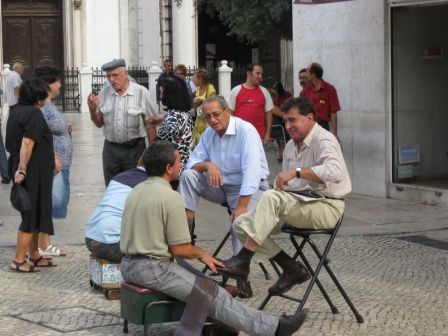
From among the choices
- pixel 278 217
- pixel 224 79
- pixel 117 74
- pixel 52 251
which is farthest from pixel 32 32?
pixel 278 217

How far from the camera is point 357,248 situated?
10336 millimetres

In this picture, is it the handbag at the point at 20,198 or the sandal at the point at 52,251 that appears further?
the sandal at the point at 52,251

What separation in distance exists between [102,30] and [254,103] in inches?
974

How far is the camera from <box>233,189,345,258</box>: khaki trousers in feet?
23.7

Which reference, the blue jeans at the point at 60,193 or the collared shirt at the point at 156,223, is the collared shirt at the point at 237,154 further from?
the blue jeans at the point at 60,193

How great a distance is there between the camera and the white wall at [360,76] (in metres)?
13.3

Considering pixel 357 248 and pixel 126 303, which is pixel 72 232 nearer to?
pixel 357 248

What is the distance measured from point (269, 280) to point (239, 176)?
101 centimetres

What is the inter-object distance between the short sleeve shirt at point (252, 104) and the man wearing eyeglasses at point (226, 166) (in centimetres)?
457

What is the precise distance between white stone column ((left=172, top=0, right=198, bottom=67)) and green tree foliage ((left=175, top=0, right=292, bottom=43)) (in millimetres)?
12754

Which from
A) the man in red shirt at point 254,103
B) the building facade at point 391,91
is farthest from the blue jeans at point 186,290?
the building facade at point 391,91

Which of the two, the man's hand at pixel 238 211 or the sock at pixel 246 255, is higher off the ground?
the man's hand at pixel 238 211

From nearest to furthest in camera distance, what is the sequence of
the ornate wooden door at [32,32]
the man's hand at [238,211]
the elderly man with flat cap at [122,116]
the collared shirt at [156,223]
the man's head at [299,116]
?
the collared shirt at [156,223]
the man's head at [299,116]
the man's hand at [238,211]
the elderly man with flat cap at [122,116]
the ornate wooden door at [32,32]

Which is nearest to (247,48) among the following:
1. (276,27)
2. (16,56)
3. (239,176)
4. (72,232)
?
(16,56)
